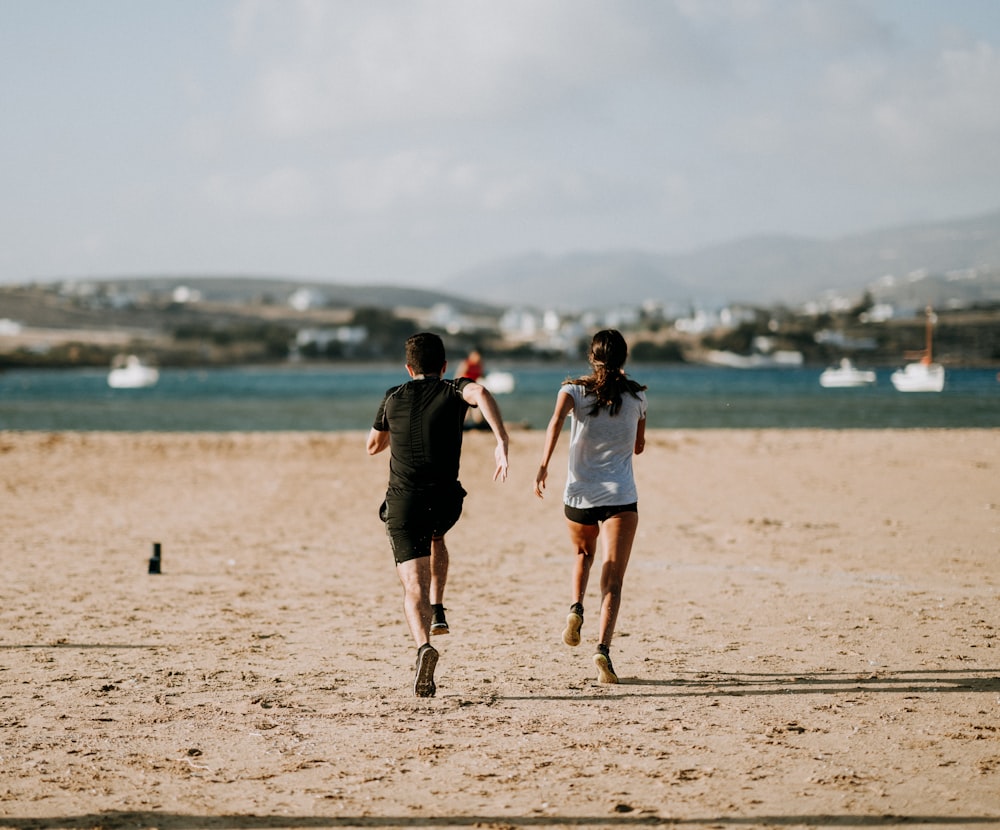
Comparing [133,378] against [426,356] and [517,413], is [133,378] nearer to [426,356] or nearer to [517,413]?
[517,413]

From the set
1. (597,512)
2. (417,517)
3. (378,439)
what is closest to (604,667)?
(597,512)

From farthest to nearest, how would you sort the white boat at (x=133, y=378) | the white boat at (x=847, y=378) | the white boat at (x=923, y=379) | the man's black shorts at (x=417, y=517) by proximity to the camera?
the white boat at (x=133, y=378) → the white boat at (x=847, y=378) → the white boat at (x=923, y=379) → the man's black shorts at (x=417, y=517)

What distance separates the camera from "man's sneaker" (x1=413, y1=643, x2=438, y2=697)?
559 cm

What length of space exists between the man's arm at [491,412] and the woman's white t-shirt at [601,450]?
Answer: 410 millimetres

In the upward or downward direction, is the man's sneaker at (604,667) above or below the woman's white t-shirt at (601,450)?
below

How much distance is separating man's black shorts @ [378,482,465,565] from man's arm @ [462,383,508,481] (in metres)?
0.25

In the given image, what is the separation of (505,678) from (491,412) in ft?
5.30

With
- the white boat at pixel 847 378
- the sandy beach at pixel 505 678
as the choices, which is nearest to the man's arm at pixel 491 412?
the sandy beach at pixel 505 678

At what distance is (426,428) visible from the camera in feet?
18.6

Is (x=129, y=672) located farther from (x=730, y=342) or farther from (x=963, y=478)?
(x=730, y=342)

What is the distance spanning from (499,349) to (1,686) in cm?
15543

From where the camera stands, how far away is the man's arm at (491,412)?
5.40 metres

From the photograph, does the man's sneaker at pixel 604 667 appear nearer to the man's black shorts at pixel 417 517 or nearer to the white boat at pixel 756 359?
the man's black shorts at pixel 417 517

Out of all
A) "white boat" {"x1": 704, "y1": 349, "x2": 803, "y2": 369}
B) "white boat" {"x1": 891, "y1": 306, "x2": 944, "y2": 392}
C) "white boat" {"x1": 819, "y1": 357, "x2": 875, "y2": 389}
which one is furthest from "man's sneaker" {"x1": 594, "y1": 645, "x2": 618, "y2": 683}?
"white boat" {"x1": 704, "y1": 349, "x2": 803, "y2": 369}
